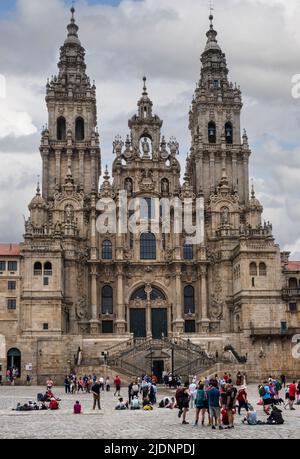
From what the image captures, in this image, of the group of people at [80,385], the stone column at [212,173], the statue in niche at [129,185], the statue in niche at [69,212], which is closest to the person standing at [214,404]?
the group of people at [80,385]

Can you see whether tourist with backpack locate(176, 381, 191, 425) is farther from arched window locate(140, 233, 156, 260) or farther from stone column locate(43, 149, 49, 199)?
stone column locate(43, 149, 49, 199)

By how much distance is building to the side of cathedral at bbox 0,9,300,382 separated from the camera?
227 ft

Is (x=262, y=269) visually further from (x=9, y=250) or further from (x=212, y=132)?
(x=9, y=250)

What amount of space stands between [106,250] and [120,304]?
20.7 feet

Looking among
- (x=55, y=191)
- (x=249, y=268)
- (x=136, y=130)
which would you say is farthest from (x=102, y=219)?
(x=249, y=268)

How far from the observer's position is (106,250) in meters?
79.0

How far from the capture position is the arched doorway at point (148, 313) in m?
77.6

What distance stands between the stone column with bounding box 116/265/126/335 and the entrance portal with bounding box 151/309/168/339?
350 centimetres

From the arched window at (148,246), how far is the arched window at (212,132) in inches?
551

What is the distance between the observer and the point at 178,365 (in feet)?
218

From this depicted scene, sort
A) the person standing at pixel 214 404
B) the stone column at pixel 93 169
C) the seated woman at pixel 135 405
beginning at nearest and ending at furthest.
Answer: the person standing at pixel 214 404
the seated woman at pixel 135 405
the stone column at pixel 93 169

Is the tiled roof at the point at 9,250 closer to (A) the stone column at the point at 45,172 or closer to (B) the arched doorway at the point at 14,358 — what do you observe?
(A) the stone column at the point at 45,172

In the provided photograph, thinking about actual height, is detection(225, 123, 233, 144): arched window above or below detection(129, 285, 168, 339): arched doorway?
above

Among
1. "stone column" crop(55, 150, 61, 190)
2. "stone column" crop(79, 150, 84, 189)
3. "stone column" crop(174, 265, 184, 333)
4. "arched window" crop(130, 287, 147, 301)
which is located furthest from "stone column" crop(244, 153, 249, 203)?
"stone column" crop(55, 150, 61, 190)
